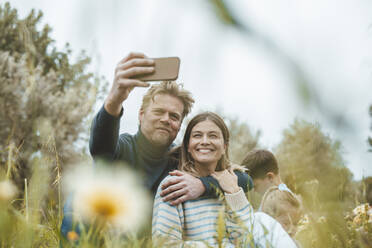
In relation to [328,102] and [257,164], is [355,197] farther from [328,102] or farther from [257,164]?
[257,164]

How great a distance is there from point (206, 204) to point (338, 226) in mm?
1310

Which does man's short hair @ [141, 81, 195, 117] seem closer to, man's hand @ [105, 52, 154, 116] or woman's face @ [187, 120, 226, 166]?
woman's face @ [187, 120, 226, 166]

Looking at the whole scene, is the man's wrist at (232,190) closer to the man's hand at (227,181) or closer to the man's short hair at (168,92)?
the man's hand at (227,181)

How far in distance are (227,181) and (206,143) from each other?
0.85 ft

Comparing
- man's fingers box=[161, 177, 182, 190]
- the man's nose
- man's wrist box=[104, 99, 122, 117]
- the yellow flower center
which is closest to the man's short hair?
the man's nose

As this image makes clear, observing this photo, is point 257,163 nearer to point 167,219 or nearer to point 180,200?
point 180,200

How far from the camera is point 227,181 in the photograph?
5.41ft

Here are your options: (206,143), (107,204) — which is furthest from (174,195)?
(107,204)

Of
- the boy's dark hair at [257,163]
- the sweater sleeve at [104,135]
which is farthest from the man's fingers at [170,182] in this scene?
the boy's dark hair at [257,163]

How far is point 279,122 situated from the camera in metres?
0.23

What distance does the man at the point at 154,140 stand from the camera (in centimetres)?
151

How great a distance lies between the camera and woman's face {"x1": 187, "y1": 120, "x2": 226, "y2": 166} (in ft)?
5.84

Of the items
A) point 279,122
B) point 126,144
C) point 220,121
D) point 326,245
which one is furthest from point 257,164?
point 279,122

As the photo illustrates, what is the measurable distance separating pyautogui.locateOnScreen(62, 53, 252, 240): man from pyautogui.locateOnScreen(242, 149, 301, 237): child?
1.23 feet
